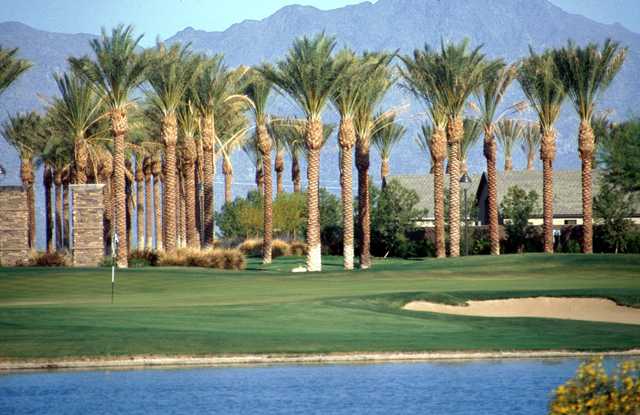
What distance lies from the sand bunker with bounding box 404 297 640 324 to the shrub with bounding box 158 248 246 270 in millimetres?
26182

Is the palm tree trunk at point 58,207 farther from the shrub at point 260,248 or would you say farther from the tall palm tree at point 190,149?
the tall palm tree at point 190,149

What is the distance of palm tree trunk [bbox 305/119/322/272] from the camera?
63.7 m

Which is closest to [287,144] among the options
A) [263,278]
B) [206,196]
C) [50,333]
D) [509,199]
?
[509,199]

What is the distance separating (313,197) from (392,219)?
25.2m

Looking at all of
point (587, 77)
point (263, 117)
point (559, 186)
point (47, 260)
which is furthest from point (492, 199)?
point (559, 186)

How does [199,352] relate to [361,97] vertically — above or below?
below

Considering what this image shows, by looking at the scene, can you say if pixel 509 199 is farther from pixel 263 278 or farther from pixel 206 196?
pixel 263 278

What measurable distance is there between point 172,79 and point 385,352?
41301 millimetres

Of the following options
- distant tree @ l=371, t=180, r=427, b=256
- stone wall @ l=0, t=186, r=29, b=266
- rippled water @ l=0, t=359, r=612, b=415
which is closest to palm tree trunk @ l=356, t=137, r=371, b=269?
distant tree @ l=371, t=180, r=427, b=256

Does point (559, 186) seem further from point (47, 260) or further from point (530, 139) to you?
point (47, 260)

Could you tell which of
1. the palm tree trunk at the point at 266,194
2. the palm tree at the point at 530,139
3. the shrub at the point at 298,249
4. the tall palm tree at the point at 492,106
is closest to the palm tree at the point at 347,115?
the tall palm tree at the point at 492,106

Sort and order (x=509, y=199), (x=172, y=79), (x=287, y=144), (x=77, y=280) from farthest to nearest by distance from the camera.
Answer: (x=287, y=144)
(x=509, y=199)
(x=172, y=79)
(x=77, y=280)

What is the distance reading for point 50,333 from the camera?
102 ft

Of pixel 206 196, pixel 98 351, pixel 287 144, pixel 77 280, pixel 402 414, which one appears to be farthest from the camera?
pixel 287 144
